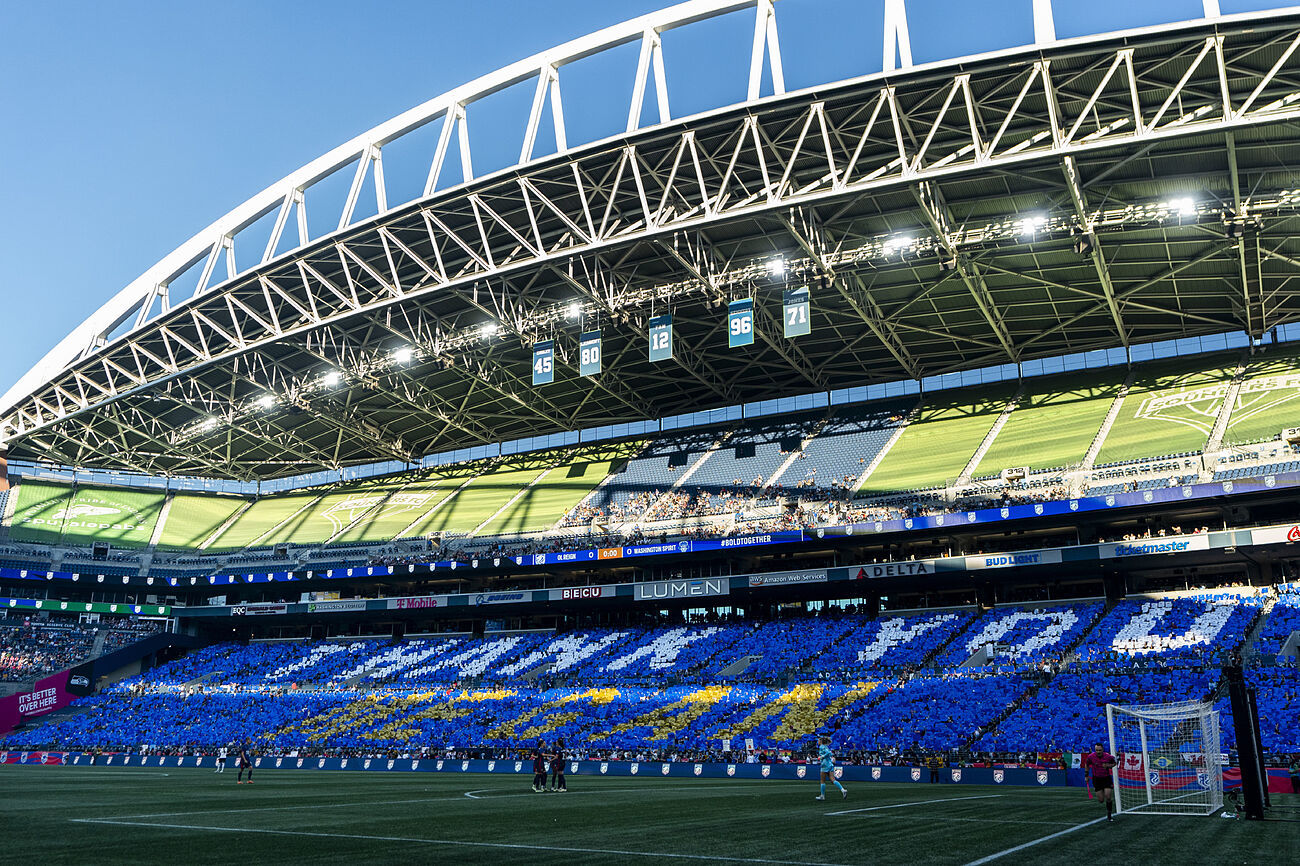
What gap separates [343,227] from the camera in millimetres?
42719

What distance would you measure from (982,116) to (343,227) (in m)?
27.5

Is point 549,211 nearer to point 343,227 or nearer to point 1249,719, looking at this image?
point 343,227

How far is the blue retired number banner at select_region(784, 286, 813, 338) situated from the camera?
3603cm

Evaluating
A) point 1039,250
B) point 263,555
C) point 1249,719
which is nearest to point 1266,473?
point 1039,250

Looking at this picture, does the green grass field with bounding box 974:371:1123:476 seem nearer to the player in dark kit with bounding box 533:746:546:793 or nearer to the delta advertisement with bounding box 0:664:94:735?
the player in dark kit with bounding box 533:746:546:793

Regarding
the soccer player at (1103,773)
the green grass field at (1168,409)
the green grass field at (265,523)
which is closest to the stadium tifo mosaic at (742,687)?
the green grass field at (1168,409)

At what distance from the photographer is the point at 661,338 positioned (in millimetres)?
40406

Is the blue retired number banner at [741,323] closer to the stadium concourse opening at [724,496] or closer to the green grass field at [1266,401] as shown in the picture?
the stadium concourse opening at [724,496]

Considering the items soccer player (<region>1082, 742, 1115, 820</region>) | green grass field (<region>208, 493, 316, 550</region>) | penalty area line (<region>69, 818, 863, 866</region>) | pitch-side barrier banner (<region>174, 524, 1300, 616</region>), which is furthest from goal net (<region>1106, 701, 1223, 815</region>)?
green grass field (<region>208, 493, 316, 550</region>)

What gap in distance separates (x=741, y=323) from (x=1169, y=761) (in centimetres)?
2129

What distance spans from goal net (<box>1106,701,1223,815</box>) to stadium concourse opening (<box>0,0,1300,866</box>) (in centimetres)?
19

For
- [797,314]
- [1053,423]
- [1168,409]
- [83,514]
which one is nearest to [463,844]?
[797,314]

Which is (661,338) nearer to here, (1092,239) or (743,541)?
(743,541)

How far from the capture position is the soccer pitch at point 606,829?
35.9ft
